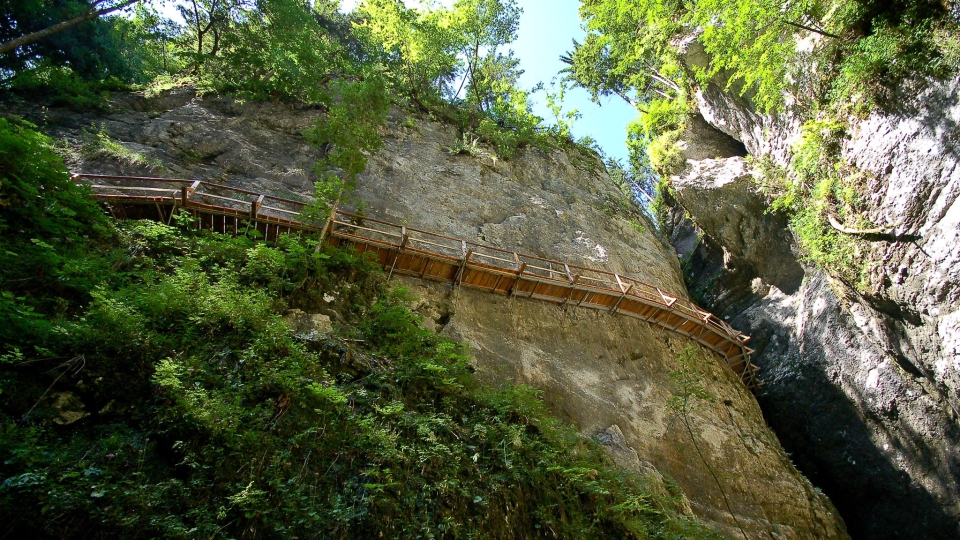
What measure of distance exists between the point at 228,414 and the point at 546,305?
8393 mm

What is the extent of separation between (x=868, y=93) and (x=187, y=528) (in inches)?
572

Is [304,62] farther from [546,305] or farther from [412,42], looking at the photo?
[546,305]

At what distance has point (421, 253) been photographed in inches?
431

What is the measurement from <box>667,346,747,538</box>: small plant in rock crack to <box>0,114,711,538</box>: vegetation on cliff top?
9.82ft

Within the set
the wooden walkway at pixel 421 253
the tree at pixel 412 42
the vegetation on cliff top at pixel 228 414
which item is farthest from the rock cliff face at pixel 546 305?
the tree at pixel 412 42

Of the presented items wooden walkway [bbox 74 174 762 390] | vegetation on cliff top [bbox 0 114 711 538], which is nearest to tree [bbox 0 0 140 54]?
wooden walkway [bbox 74 174 762 390]

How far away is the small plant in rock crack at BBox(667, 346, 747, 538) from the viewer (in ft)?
35.1

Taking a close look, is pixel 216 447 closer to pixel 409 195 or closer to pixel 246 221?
pixel 246 221

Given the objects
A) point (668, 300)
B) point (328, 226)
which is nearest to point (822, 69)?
point (668, 300)

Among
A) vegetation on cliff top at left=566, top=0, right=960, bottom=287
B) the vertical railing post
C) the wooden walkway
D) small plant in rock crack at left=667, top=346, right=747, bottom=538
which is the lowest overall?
small plant in rock crack at left=667, top=346, right=747, bottom=538

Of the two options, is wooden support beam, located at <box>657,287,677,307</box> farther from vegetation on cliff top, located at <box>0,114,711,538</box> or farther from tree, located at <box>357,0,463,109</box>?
tree, located at <box>357,0,463,109</box>

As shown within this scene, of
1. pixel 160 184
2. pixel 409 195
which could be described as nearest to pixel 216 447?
pixel 160 184

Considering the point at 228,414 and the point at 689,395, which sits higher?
the point at 228,414

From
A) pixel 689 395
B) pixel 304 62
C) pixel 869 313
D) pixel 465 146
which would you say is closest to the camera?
pixel 689 395
